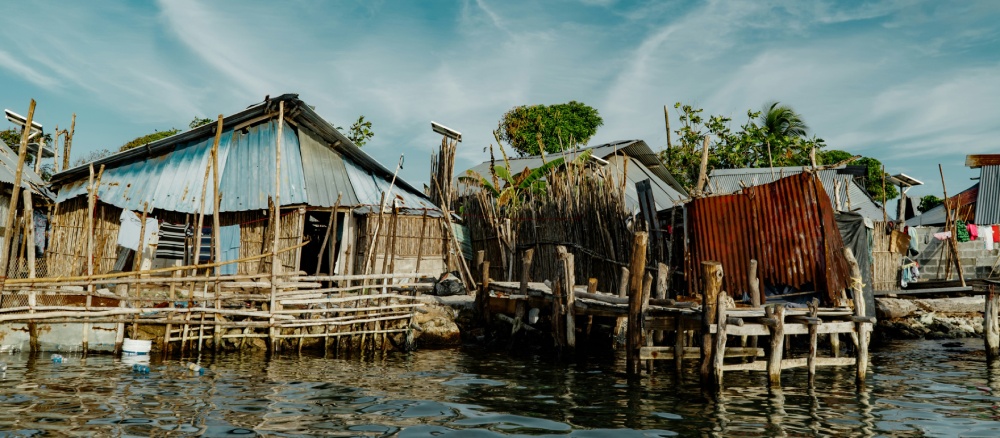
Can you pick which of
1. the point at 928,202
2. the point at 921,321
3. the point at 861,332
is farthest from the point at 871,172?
the point at 861,332

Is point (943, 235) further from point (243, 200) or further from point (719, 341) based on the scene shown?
point (243, 200)

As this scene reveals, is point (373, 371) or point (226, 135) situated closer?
point (373, 371)

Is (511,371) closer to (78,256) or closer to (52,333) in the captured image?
(52,333)

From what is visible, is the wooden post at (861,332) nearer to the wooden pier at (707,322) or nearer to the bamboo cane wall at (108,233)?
the wooden pier at (707,322)

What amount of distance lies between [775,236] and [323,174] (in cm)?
1079

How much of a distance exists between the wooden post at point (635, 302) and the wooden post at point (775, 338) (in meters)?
1.77

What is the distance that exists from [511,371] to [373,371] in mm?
2120

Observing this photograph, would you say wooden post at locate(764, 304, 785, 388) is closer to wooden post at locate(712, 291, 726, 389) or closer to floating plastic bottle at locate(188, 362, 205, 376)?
wooden post at locate(712, 291, 726, 389)

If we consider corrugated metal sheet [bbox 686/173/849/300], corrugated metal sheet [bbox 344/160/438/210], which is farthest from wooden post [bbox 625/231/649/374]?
corrugated metal sheet [bbox 344/160/438/210]

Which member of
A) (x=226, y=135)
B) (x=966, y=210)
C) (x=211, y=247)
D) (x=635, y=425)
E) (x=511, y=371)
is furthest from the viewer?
(x=966, y=210)

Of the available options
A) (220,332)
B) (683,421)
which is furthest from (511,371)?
(220,332)

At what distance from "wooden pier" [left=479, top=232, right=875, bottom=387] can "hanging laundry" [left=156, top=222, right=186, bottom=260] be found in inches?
339

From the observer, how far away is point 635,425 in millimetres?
7496

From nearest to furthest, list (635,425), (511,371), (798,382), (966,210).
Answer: (635,425) < (798,382) < (511,371) < (966,210)
